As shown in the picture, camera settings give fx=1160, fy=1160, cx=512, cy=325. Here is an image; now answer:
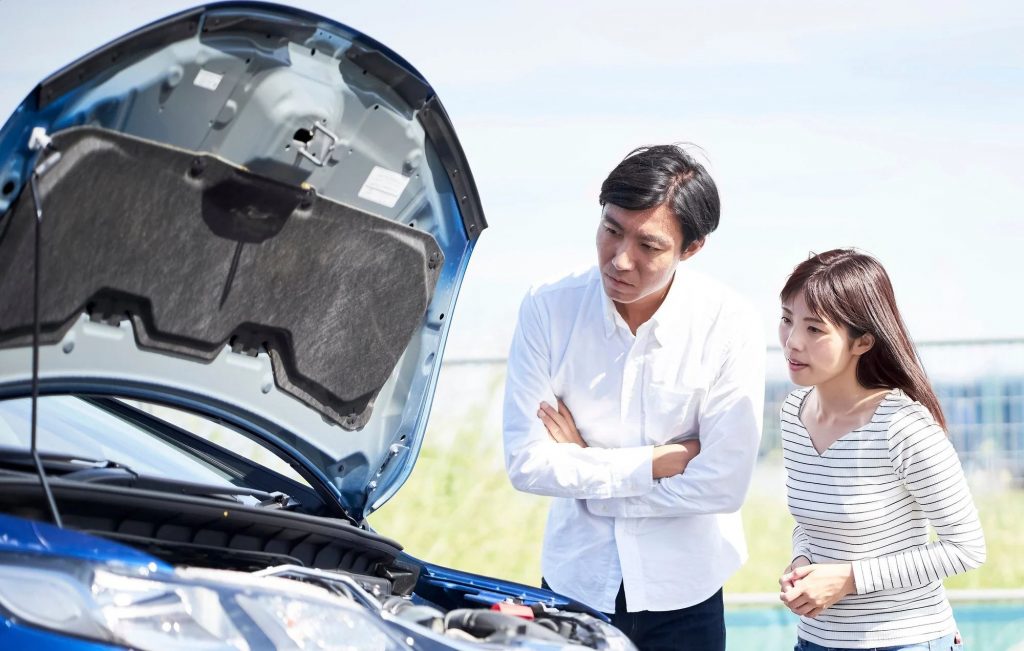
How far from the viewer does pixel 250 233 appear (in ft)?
7.95

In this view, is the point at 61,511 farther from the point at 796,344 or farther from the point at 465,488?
the point at 465,488

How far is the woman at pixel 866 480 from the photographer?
2414 millimetres

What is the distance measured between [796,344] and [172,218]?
1365 millimetres

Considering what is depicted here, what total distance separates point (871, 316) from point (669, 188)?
59 centimetres

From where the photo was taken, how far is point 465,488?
6930mm

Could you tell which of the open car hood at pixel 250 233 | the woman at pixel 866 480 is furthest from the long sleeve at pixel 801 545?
the open car hood at pixel 250 233

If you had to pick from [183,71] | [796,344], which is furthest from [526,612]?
[183,71]

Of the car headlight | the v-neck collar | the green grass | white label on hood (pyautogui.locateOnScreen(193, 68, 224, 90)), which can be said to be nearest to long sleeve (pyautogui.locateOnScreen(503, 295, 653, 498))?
the v-neck collar

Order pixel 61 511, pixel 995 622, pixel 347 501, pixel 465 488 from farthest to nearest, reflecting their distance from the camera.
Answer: pixel 465 488 → pixel 995 622 → pixel 347 501 → pixel 61 511

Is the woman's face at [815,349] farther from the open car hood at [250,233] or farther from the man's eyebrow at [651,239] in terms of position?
the open car hood at [250,233]

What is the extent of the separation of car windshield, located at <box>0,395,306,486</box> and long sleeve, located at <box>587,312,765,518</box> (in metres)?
0.99

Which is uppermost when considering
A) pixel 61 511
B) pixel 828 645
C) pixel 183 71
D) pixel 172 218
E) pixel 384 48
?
pixel 384 48

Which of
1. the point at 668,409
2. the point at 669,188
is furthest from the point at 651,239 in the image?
the point at 668,409

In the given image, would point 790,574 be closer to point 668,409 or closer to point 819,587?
point 819,587
